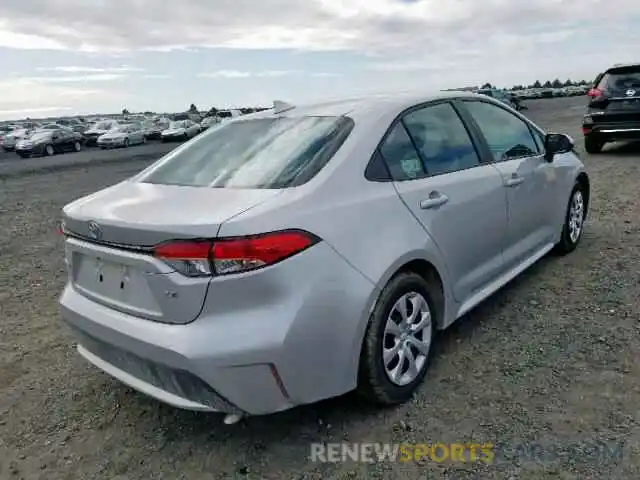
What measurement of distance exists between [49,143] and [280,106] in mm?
31284

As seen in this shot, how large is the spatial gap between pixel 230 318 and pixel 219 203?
513mm

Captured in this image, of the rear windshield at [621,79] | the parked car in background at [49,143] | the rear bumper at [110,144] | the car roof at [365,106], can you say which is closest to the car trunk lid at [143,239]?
the car roof at [365,106]

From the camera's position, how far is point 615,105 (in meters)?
10.2

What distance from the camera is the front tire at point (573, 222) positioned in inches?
193

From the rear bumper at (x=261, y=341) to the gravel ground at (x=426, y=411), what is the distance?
357 mm

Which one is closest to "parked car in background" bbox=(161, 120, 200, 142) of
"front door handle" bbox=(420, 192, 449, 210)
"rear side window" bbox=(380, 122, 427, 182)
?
"rear side window" bbox=(380, 122, 427, 182)

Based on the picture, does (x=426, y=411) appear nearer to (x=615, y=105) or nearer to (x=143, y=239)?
(x=143, y=239)

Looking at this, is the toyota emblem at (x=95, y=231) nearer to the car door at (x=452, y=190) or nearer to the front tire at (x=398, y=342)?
the front tire at (x=398, y=342)

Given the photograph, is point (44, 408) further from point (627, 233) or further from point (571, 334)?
point (627, 233)

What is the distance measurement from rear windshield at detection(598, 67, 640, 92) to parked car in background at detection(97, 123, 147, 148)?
29.7 m

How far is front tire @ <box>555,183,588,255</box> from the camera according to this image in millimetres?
4895

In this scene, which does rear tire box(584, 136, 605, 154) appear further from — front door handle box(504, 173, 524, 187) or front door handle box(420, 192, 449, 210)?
front door handle box(420, 192, 449, 210)

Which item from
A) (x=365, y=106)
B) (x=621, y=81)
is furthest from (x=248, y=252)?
(x=621, y=81)

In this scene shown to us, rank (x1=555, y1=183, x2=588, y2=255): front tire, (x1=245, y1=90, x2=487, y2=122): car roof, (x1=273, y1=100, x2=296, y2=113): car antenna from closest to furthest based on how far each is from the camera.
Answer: (x1=245, y1=90, x2=487, y2=122): car roof → (x1=273, y1=100, x2=296, y2=113): car antenna → (x1=555, y1=183, x2=588, y2=255): front tire
